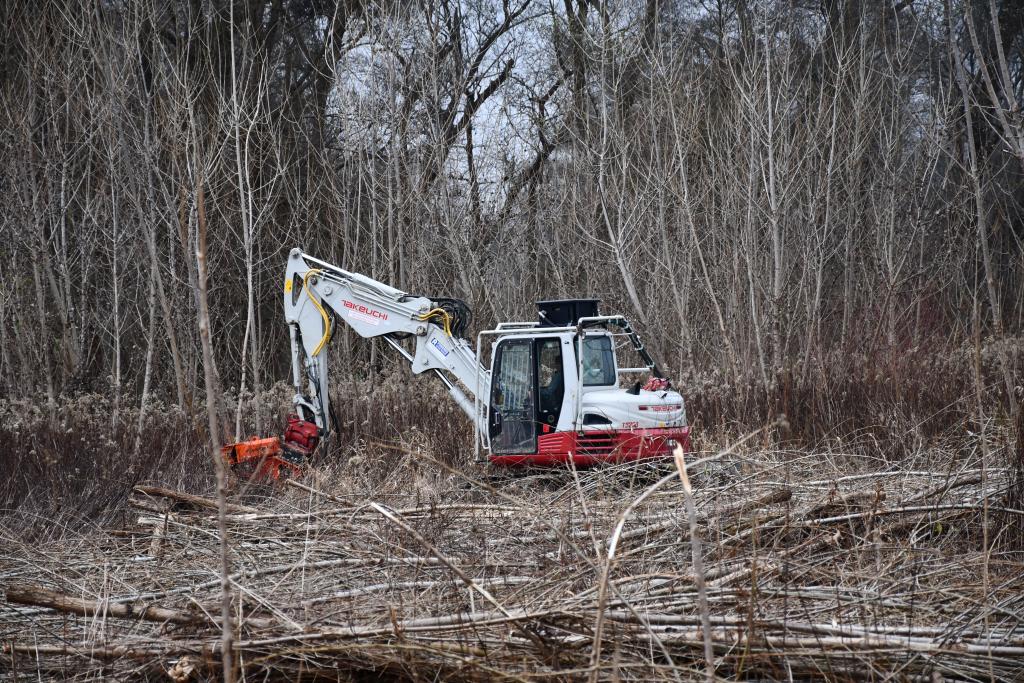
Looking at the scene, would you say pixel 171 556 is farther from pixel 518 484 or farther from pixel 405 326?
pixel 405 326

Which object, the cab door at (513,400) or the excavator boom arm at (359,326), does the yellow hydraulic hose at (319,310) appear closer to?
the excavator boom arm at (359,326)

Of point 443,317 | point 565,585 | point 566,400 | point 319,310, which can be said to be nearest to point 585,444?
point 566,400

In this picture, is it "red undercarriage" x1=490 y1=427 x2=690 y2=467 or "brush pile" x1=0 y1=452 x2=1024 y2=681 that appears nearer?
"brush pile" x1=0 y1=452 x2=1024 y2=681

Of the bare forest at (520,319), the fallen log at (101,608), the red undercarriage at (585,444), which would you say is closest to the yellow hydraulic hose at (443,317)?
the bare forest at (520,319)

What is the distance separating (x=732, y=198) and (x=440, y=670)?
1308 centimetres

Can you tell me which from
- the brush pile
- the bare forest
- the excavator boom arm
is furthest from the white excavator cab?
the brush pile

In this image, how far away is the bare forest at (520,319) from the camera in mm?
4371

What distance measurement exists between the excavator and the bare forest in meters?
0.50

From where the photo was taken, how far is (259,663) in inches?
171

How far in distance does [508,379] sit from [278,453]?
2612 millimetres

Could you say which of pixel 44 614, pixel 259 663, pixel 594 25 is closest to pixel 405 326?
pixel 44 614

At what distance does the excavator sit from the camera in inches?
381

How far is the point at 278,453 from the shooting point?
410 inches

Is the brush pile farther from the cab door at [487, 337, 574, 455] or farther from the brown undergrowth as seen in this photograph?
the cab door at [487, 337, 574, 455]
